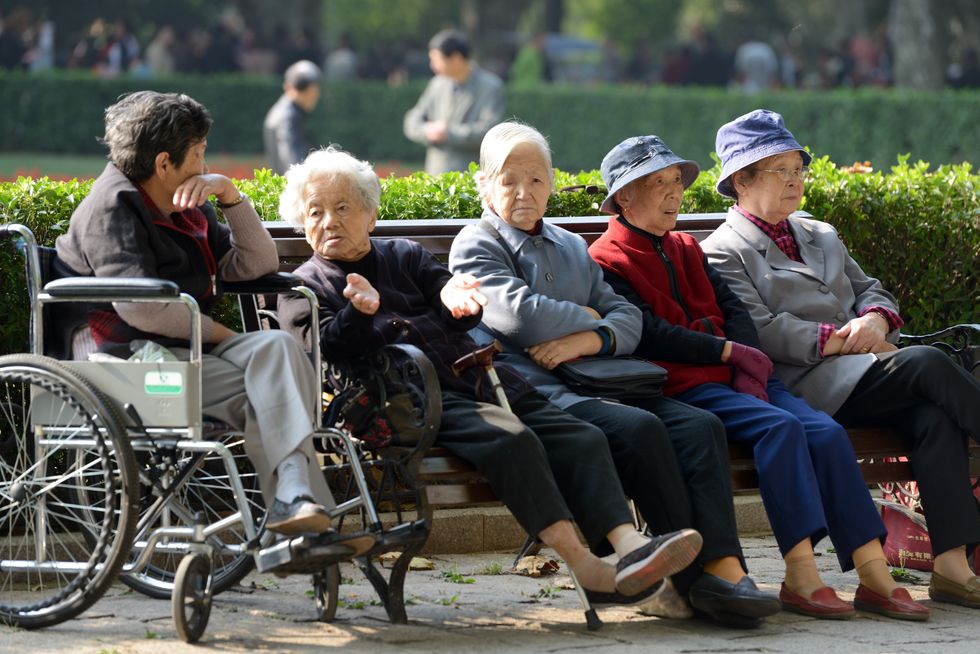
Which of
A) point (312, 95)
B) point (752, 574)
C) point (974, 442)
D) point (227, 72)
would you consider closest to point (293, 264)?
point (752, 574)

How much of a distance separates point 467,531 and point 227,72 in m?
28.8

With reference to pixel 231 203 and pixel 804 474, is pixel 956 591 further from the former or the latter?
pixel 231 203

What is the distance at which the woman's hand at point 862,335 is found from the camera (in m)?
5.77

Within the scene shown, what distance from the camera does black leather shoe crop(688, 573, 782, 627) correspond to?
489 cm

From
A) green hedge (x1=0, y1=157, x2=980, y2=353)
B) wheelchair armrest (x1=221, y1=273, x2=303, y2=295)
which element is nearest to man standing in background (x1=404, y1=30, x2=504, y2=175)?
green hedge (x1=0, y1=157, x2=980, y2=353)

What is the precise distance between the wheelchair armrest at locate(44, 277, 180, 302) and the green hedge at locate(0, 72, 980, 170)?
60.7ft

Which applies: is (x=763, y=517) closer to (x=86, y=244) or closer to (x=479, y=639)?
(x=479, y=639)

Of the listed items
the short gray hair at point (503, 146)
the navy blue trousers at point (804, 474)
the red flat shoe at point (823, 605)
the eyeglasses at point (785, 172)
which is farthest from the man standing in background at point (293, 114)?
the red flat shoe at point (823, 605)

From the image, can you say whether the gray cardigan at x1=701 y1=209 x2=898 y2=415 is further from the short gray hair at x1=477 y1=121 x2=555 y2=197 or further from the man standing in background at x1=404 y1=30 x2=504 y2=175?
the man standing in background at x1=404 y1=30 x2=504 y2=175

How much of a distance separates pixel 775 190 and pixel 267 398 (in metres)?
2.19

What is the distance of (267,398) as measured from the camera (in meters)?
4.68

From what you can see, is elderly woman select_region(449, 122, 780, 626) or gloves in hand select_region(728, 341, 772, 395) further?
gloves in hand select_region(728, 341, 772, 395)

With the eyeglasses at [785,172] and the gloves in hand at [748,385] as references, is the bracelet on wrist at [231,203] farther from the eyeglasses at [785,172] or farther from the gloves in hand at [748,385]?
the eyeglasses at [785,172]

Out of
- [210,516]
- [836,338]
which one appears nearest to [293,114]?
[210,516]
